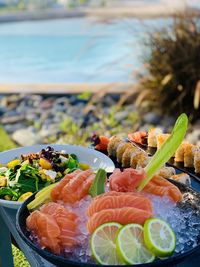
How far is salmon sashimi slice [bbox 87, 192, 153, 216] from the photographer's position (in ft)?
3.70

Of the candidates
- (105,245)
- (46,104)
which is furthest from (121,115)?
(105,245)

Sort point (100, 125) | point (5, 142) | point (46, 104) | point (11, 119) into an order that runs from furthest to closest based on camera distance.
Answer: point (46, 104) → point (11, 119) → point (100, 125) → point (5, 142)

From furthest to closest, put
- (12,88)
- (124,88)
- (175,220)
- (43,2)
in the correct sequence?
1. (43,2)
2. (12,88)
3. (124,88)
4. (175,220)

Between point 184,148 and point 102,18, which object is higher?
point 184,148

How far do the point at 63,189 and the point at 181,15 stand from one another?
343 cm

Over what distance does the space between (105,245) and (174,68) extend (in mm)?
3560

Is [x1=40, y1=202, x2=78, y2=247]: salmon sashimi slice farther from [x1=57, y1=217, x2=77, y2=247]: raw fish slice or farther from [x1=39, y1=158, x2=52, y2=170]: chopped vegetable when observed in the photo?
[x1=39, y1=158, x2=52, y2=170]: chopped vegetable

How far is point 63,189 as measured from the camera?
1.29 m

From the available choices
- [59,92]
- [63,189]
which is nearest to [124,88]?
[59,92]

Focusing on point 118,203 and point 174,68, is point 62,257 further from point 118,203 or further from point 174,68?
point 174,68

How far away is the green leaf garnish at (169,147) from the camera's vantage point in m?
1.20

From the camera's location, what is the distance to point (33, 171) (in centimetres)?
169

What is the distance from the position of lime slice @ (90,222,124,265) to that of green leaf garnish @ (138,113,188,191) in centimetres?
20

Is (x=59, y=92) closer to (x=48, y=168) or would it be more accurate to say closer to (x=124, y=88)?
(x=124, y=88)
